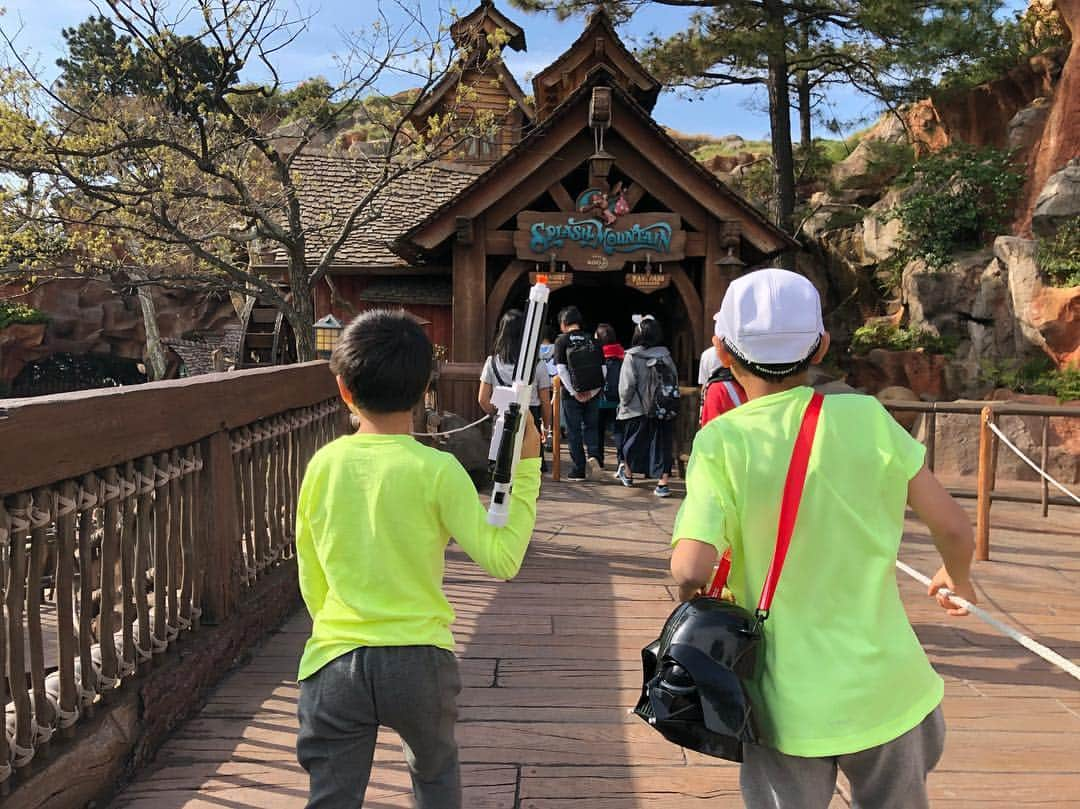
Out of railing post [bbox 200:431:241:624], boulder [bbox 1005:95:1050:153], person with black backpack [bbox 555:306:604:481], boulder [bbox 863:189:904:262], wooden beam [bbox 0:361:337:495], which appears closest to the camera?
wooden beam [bbox 0:361:337:495]

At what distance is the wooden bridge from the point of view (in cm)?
235

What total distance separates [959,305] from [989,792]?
53.5ft

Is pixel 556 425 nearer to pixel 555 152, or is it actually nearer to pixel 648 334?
pixel 648 334

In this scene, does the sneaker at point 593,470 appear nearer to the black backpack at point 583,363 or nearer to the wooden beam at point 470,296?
the black backpack at point 583,363

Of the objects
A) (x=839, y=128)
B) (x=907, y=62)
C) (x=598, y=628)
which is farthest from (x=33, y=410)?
(x=839, y=128)

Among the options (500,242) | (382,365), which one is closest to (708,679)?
(382,365)

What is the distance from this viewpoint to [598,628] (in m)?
4.31

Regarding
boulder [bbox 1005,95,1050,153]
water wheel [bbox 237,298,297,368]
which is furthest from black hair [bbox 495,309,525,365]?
boulder [bbox 1005,95,1050,153]

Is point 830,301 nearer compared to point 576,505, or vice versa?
point 576,505

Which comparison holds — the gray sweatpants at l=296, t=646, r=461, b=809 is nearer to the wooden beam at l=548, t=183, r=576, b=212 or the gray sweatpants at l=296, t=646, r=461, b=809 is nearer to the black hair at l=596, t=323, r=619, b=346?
the black hair at l=596, t=323, r=619, b=346

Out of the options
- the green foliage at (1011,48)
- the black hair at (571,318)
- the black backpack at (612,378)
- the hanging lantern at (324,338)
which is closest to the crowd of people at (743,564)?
the black hair at (571,318)

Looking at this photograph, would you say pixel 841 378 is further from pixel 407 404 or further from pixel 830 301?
pixel 407 404

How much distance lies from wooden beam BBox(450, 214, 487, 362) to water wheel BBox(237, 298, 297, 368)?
26.5 ft

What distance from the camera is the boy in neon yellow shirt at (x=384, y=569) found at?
5.95 ft
